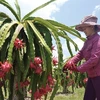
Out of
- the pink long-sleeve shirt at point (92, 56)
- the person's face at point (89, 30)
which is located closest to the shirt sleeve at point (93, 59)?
the pink long-sleeve shirt at point (92, 56)

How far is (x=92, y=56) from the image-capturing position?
368cm

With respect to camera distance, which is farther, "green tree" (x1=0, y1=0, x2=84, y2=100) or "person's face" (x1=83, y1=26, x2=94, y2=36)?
"person's face" (x1=83, y1=26, x2=94, y2=36)

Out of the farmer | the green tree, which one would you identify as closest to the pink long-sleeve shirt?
the farmer

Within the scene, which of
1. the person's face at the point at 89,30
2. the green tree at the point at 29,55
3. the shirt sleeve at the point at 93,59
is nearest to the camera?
the shirt sleeve at the point at 93,59

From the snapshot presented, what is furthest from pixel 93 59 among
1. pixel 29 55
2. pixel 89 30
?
pixel 29 55

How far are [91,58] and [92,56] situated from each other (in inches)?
1.2

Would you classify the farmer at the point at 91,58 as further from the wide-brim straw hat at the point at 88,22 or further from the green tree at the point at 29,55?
the green tree at the point at 29,55

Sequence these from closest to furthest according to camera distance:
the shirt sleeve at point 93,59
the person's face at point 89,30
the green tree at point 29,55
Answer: the shirt sleeve at point 93,59, the green tree at point 29,55, the person's face at point 89,30

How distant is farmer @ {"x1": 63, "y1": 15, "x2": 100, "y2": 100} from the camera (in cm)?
368

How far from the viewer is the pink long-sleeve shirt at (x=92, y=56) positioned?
3.66 metres

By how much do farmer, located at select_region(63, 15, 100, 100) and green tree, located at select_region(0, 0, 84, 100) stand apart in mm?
270

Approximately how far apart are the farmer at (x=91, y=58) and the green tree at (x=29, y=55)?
0.27 m

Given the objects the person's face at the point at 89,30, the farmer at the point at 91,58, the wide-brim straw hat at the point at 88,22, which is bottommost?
the farmer at the point at 91,58

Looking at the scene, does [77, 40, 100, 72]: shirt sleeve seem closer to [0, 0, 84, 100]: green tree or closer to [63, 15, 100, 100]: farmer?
[63, 15, 100, 100]: farmer
